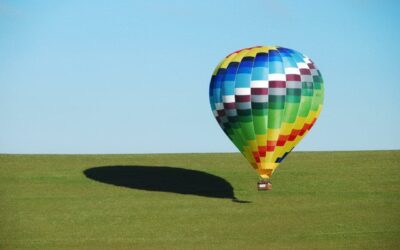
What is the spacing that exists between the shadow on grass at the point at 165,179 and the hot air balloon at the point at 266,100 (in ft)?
14.4

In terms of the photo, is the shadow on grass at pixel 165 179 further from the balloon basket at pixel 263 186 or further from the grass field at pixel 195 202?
the balloon basket at pixel 263 186

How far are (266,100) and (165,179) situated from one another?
11131 millimetres

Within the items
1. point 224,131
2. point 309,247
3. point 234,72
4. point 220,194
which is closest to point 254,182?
point 220,194

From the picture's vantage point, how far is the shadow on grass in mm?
48906

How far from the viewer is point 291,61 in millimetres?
43531

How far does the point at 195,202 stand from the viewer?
46156 mm

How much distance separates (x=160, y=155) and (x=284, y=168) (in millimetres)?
9700

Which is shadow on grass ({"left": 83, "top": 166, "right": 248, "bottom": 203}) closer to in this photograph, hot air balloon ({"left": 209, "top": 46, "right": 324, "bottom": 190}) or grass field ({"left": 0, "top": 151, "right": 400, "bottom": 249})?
grass field ({"left": 0, "top": 151, "right": 400, "bottom": 249})

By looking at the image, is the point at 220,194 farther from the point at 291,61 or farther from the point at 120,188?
the point at 291,61

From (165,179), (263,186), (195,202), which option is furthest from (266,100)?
(165,179)

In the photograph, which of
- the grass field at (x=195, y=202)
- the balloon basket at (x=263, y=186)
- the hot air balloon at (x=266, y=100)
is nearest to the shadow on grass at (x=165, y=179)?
the grass field at (x=195, y=202)

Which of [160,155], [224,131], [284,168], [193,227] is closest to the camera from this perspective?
[193,227]

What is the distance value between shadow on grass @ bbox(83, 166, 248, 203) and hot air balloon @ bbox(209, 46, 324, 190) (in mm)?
4391

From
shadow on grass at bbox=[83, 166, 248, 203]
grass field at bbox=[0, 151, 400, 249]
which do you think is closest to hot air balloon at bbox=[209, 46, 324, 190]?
grass field at bbox=[0, 151, 400, 249]
